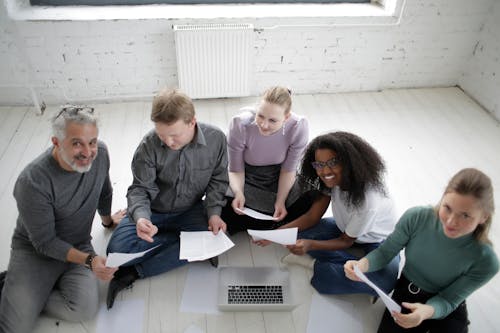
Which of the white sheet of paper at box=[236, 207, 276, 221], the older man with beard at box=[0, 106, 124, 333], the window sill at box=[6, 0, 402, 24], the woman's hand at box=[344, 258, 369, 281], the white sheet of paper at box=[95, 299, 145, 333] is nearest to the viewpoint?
the older man with beard at box=[0, 106, 124, 333]

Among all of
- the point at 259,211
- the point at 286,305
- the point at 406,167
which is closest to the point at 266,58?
the point at 406,167

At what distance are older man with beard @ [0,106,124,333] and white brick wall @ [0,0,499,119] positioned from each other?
5.26ft

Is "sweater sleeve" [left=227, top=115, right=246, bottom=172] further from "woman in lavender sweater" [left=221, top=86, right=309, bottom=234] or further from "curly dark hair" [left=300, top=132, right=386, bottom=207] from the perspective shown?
"curly dark hair" [left=300, top=132, right=386, bottom=207]

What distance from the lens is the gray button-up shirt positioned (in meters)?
2.00

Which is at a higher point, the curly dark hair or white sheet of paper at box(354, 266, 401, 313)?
the curly dark hair

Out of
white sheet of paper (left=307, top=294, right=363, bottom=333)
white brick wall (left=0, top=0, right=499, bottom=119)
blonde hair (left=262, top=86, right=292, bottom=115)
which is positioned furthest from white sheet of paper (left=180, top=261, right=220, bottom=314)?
white brick wall (left=0, top=0, right=499, bottom=119)

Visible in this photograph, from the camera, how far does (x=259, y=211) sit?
2330 mm

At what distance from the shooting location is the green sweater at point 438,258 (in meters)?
1.61

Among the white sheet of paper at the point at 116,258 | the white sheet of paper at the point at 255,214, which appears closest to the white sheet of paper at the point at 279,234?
the white sheet of paper at the point at 255,214

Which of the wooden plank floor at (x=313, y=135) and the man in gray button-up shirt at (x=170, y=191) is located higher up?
the man in gray button-up shirt at (x=170, y=191)

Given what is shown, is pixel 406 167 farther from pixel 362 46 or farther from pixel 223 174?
pixel 223 174

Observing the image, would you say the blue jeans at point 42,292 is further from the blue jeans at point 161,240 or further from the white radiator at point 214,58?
the white radiator at point 214,58

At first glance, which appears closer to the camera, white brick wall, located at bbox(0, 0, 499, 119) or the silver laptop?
the silver laptop

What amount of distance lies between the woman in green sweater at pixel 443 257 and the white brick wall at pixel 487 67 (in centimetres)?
239
